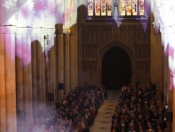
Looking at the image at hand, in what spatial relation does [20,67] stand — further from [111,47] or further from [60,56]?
[111,47]

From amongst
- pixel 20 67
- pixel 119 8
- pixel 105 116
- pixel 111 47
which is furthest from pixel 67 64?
pixel 20 67

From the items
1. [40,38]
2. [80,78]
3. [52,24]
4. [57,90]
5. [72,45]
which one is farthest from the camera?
[80,78]

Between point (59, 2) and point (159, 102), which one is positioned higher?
point (59, 2)

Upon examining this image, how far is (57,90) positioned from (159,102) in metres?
8.40

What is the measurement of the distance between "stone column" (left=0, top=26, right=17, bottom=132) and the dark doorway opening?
2487cm

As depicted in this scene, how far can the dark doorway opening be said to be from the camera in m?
43.0

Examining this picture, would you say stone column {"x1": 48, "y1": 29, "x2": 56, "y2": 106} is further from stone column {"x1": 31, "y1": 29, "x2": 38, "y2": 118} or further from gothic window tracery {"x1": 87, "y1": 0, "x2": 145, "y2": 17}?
gothic window tracery {"x1": 87, "y1": 0, "x2": 145, "y2": 17}

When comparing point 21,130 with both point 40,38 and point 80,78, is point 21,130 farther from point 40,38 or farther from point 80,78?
point 80,78

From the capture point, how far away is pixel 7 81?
18.4 metres

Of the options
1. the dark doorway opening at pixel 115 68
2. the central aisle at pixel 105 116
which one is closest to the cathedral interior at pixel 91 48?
the dark doorway opening at pixel 115 68

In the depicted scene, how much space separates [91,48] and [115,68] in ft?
11.4

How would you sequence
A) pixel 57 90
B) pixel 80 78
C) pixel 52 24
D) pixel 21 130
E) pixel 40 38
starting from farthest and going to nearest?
pixel 80 78 → pixel 57 90 → pixel 52 24 → pixel 40 38 → pixel 21 130

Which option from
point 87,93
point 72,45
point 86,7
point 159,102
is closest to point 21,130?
point 87,93

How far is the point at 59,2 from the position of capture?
3459 centimetres
